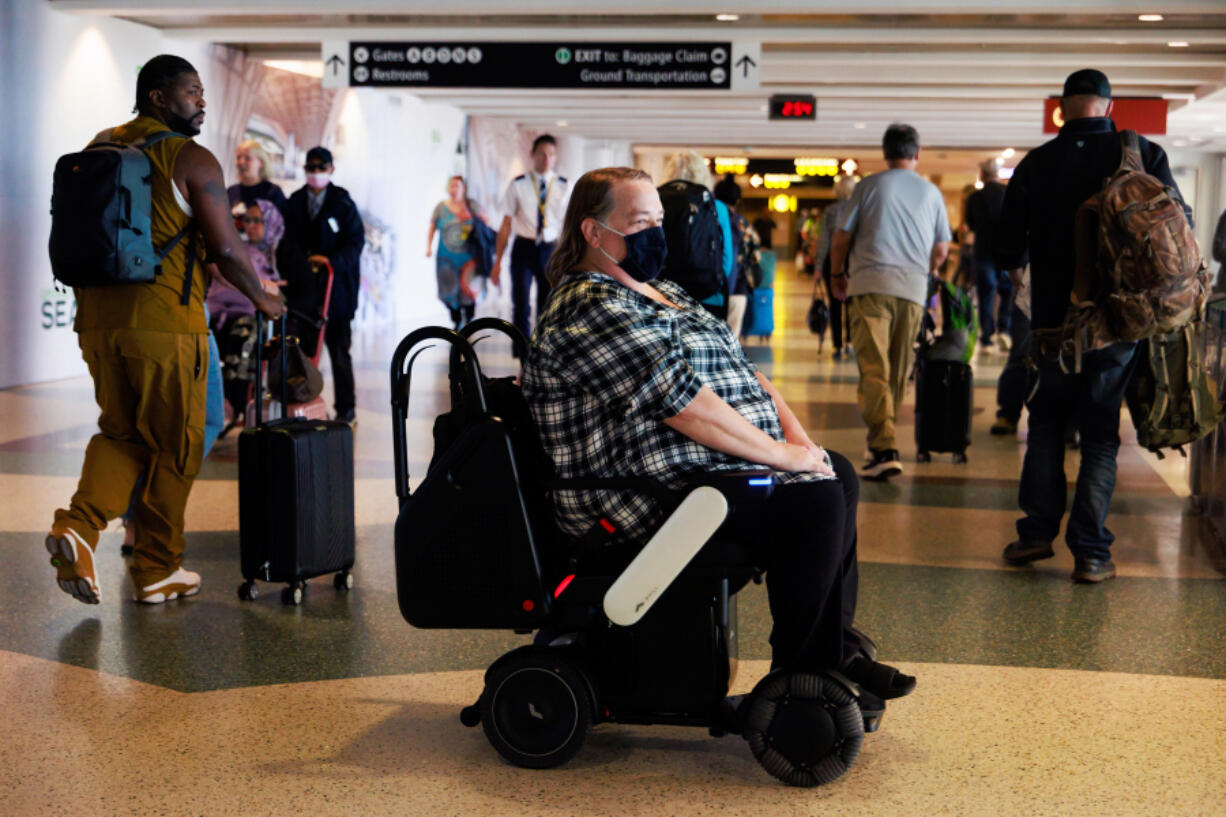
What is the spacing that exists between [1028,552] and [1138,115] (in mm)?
10195

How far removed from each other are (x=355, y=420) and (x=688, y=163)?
2.92m

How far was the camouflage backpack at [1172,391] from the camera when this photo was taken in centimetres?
464

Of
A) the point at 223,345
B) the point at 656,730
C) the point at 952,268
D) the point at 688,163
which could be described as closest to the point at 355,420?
the point at 223,345

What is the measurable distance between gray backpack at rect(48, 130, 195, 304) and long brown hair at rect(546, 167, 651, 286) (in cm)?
152

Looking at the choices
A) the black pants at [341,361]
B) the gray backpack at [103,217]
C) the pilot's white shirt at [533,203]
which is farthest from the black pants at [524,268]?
the gray backpack at [103,217]

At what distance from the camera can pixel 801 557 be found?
2762 mm

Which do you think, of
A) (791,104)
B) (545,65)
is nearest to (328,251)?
(545,65)

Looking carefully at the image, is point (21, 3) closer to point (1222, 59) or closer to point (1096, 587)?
point (1096, 587)

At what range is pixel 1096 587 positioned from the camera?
15.2 ft

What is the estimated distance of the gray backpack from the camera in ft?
12.6

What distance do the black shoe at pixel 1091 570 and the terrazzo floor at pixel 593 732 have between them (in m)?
0.06

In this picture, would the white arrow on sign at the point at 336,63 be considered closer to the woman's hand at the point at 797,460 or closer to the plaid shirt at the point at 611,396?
the plaid shirt at the point at 611,396

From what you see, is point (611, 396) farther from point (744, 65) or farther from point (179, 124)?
point (744, 65)

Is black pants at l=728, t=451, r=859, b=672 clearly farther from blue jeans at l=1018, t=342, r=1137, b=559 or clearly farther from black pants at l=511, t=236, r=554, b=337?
black pants at l=511, t=236, r=554, b=337
